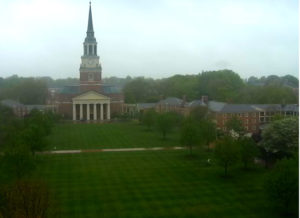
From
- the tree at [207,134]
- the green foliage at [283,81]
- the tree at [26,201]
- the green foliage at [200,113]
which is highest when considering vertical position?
the green foliage at [283,81]

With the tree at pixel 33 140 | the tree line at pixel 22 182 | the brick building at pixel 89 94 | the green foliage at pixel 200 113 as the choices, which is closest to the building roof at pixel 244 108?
the green foliage at pixel 200 113

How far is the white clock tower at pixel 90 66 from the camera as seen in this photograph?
83.2m

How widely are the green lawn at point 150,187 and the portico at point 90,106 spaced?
4421cm

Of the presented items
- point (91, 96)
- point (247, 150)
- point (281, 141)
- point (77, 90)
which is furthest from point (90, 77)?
point (247, 150)

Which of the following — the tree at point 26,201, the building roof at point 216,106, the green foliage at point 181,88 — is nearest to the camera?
the tree at point 26,201

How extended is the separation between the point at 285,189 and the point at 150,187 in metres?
9.03

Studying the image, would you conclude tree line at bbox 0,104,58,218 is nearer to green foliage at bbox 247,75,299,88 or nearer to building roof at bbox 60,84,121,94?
building roof at bbox 60,84,121,94

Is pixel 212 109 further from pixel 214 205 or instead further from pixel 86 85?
pixel 214 205

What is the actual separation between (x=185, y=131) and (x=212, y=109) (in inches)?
1009

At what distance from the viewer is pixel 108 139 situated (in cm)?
5106

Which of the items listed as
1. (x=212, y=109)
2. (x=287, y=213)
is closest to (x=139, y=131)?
(x=212, y=109)

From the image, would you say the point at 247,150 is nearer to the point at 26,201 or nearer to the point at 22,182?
the point at 22,182

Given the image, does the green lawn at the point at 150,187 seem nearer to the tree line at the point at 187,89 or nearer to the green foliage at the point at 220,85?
the tree line at the point at 187,89

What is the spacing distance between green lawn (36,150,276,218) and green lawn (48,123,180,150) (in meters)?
7.68
